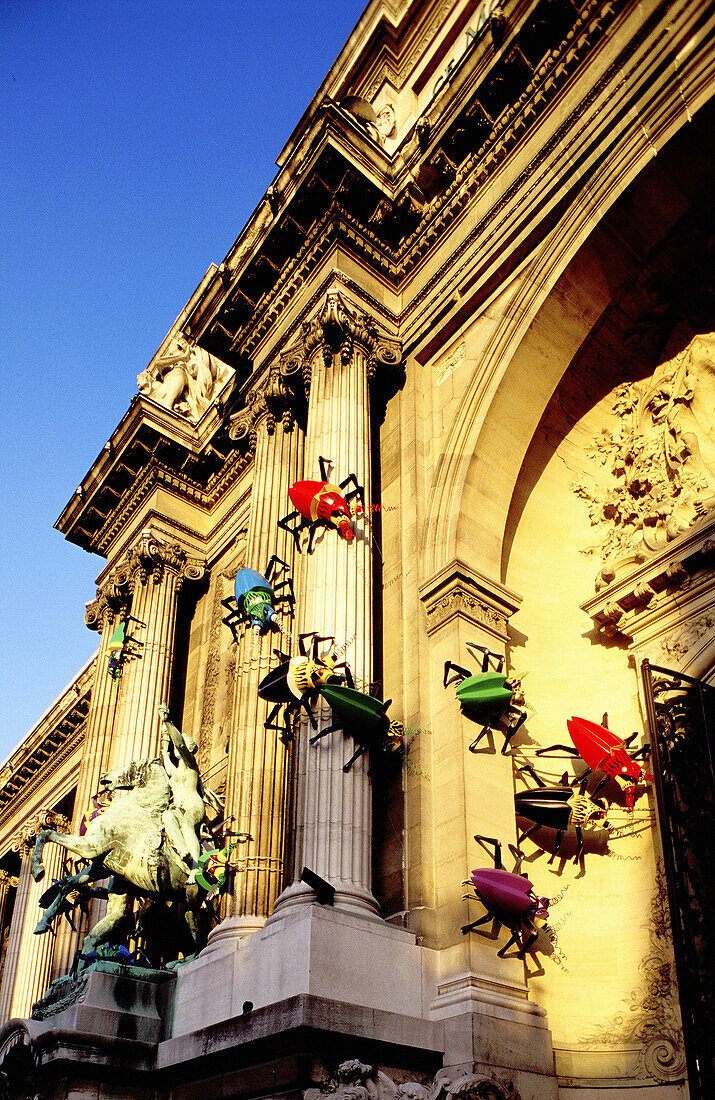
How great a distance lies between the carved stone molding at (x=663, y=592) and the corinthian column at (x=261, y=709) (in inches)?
157

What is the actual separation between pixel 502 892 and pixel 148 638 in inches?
403

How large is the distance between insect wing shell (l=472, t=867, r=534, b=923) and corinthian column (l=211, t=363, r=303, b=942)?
8.63 ft

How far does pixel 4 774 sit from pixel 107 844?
21608mm

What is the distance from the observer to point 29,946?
76.6 feet

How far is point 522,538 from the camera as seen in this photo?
42.4ft

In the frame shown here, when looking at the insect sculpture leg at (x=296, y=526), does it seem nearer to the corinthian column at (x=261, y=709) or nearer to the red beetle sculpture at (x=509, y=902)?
the corinthian column at (x=261, y=709)

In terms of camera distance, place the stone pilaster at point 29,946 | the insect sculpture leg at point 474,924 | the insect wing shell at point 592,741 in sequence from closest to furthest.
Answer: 1. the insect sculpture leg at point 474,924
2. the insect wing shell at point 592,741
3. the stone pilaster at point 29,946

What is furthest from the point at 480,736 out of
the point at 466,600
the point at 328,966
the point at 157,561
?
the point at 157,561

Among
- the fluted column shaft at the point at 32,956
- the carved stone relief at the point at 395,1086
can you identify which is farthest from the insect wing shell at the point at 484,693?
the fluted column shaft at the point at 32,956

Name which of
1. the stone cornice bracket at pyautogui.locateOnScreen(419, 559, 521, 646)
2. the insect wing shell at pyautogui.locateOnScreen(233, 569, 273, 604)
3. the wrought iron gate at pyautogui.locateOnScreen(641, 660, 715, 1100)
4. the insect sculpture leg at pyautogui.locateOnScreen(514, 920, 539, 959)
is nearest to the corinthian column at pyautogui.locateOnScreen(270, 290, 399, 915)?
the insect wing shell at pyautogui.locateOnScreen(233, 569, 273, 604)

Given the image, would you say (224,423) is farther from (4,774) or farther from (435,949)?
(4,774)

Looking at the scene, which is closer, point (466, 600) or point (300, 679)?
point (300, 679)

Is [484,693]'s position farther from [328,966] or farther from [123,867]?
[123,867]

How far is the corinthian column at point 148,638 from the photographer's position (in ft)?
54.1
